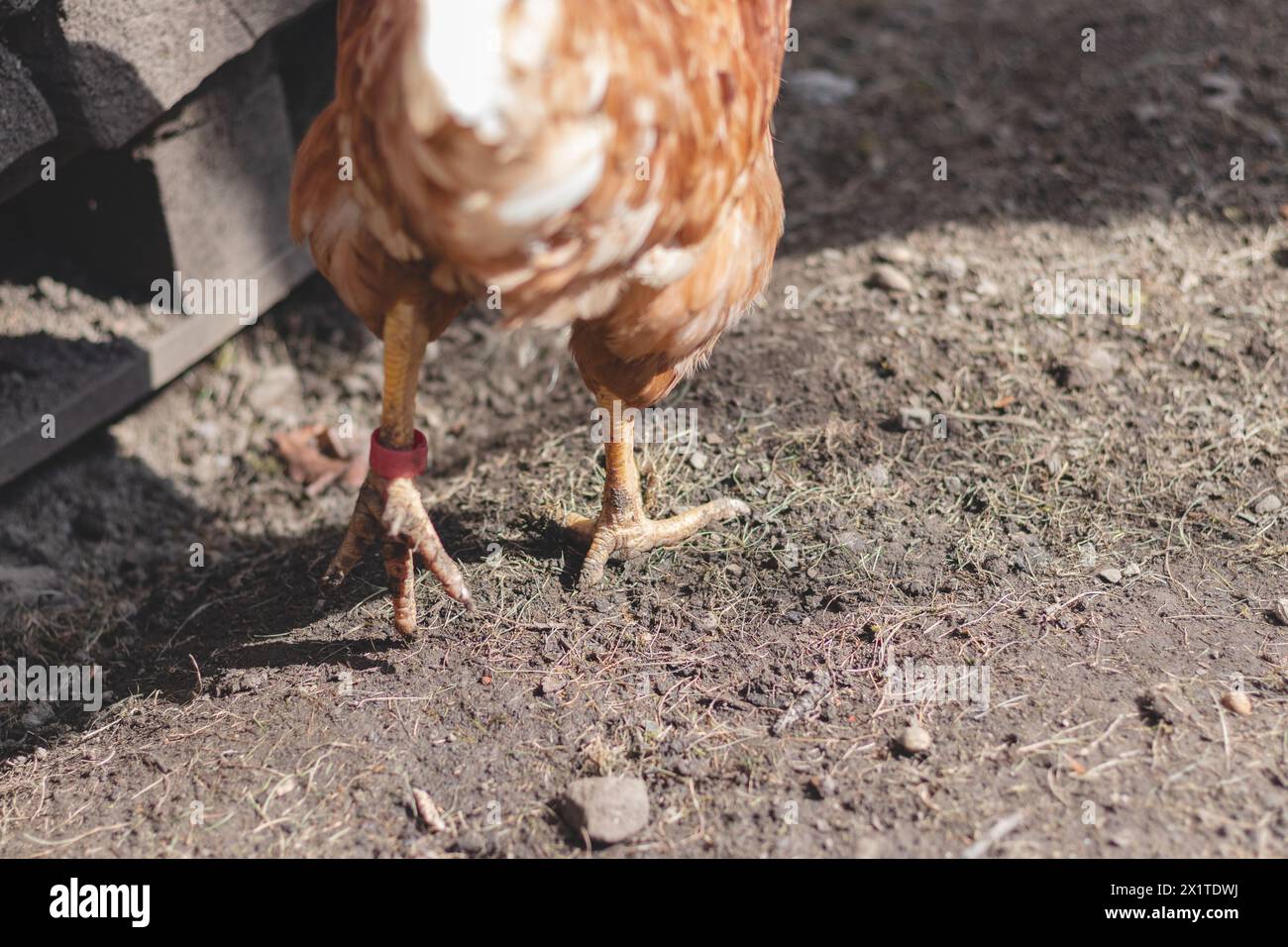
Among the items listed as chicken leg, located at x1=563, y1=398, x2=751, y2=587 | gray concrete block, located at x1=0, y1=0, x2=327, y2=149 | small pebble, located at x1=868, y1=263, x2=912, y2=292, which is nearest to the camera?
chicken leg, located at x1=563, y1=398, x2=751, y2=587


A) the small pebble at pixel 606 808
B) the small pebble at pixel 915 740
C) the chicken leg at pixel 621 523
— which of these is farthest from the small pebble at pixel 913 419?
the small pebble at pixel 606 808

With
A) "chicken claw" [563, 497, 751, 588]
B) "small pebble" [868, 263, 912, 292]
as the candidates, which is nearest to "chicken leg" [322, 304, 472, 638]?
"chicken claw" [563, 497, 751, 588]

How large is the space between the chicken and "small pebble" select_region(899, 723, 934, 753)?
0.93m

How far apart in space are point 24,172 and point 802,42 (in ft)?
13.0

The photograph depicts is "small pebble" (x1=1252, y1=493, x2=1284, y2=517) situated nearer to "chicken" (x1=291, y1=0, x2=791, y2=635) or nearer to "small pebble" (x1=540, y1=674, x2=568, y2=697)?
"chicken" (x1=291, y1=0, x2=791, y2=635)

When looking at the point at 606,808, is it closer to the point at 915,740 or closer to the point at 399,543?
the point at 915,740

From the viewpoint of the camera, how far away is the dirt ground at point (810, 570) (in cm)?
235

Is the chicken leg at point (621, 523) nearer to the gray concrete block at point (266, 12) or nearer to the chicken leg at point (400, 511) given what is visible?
the chicken leg at point (400, 511)

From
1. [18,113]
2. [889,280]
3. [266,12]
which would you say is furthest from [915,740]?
[266,12]

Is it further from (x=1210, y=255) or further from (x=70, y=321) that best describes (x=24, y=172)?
(x=1210, y=255)

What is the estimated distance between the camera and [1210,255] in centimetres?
394

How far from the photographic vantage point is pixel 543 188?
6.09ft

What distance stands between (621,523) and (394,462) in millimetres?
673

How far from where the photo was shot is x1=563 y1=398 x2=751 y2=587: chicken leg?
2883 mm
